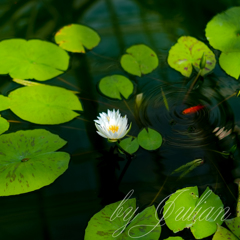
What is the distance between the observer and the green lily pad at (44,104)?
163cm

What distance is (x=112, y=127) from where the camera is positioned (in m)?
1.45

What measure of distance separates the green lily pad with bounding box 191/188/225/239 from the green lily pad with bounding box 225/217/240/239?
3cm

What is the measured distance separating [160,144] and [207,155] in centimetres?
24

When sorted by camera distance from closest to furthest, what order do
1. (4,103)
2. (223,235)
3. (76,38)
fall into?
(223,235), (4,103), (76,38)

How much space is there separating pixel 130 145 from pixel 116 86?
0.43 m

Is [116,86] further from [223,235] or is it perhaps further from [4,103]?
[223,235]

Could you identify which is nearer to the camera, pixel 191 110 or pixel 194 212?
pixel 194 212

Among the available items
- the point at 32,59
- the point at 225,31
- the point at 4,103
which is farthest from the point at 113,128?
the point at 225,31

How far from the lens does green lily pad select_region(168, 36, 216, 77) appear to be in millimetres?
1934

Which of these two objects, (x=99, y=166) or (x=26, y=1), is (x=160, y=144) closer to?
(x=99, y=166)

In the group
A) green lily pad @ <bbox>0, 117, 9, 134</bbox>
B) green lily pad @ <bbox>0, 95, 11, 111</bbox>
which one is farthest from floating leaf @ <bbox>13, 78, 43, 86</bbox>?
green lily pad @ <bbox>0, 117, 9, 134</bbox>

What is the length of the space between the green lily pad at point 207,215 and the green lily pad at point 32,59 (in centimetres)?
111

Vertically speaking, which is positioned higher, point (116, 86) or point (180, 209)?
point (116, 86)

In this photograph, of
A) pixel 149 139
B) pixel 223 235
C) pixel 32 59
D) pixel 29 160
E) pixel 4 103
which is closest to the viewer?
pixel 223 235
